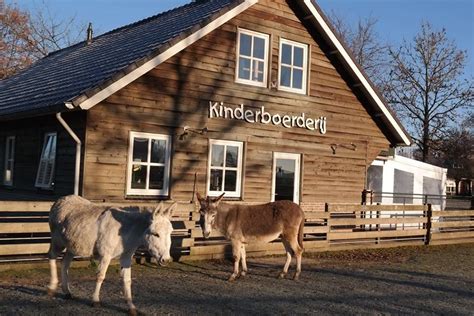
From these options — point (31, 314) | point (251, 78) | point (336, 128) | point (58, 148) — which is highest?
point (251, 78)

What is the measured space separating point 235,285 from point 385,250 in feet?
23.6

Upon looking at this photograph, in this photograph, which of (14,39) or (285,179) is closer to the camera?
(285,179)

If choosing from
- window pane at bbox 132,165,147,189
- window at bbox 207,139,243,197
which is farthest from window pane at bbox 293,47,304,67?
window pane at bbox 132,165,147,189

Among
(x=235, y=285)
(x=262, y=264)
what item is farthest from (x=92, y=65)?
(x=235, y=285)

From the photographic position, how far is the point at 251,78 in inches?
623

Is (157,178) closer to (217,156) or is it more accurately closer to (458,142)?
(217,156)

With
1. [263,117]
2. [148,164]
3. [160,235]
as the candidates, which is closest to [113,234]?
[160,235]

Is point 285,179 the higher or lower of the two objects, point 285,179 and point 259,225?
the higher

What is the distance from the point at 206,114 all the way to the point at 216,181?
71.2 inches

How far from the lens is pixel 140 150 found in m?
13.7

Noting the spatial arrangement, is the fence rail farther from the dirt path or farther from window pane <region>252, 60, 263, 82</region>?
window pane <region>252, 60, 263, 82</region>

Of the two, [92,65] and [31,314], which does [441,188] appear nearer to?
[92,65]

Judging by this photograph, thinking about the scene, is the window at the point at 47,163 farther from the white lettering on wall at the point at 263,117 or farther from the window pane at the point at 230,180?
the window pane at the point at 230,180

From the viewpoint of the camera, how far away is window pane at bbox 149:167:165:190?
547 inches
